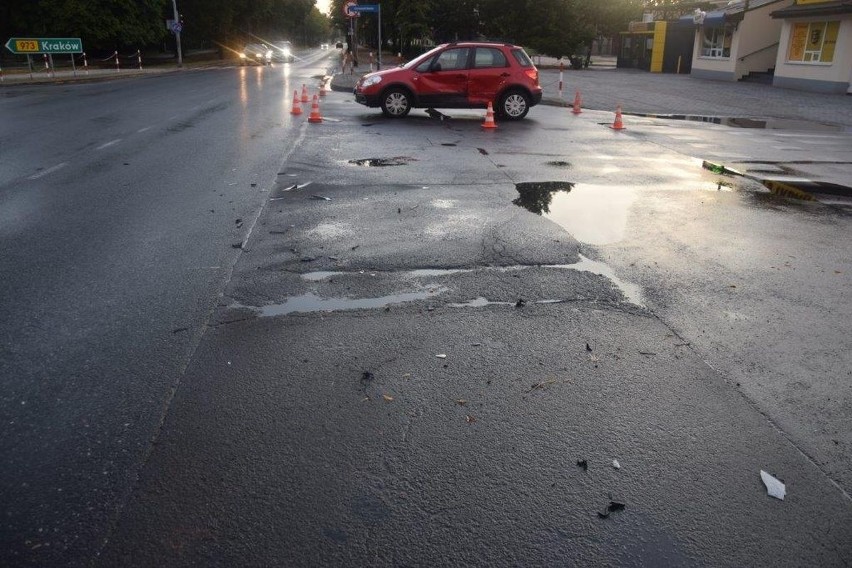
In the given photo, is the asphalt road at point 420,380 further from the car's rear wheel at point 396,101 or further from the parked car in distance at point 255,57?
the parked car in distance at point 255,57

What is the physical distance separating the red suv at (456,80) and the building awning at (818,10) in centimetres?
1846

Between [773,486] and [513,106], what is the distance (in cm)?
1598

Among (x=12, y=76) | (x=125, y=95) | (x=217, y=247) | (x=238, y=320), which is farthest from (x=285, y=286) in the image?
(x=12, y=76)

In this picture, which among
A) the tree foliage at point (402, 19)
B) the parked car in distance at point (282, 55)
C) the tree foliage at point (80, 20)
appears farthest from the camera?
the parked car in distance at point (282, 55)

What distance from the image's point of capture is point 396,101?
58.2 ft

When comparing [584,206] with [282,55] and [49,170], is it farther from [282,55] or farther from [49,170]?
[282,55]

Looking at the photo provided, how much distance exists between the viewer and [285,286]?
5.62 m

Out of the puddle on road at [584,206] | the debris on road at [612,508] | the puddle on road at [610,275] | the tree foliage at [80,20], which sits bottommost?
the debris on road at [612,508]

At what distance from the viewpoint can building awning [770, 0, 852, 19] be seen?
2767 centimetres

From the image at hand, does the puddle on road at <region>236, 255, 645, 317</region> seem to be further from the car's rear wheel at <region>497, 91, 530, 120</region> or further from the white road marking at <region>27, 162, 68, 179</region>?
the car's rear wheel at <region>497, 91, 530, 120</region>

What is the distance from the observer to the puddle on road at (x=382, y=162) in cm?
1123

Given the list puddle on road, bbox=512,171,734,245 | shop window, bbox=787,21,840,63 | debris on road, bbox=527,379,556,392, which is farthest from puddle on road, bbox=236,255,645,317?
shop window, bbox=787,21,840,63

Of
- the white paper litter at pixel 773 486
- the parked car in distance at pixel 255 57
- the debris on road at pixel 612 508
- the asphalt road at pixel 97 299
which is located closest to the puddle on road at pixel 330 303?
the asphalt road at pixel 97 299

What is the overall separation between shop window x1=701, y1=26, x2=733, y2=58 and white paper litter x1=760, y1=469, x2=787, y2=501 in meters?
42.2
